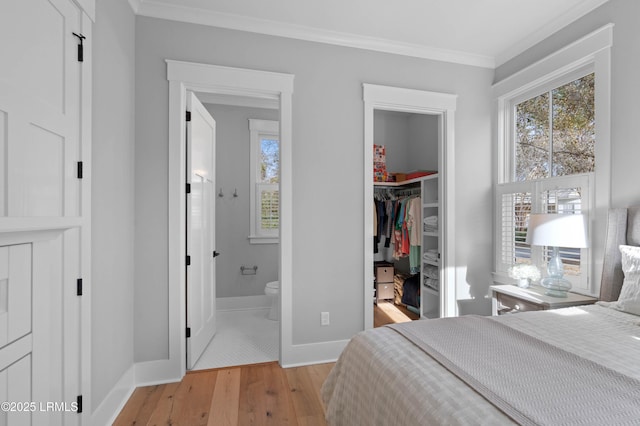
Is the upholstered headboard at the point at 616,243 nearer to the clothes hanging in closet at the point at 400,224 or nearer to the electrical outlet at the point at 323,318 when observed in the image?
the clothes hanging in closet at the point at 400,224

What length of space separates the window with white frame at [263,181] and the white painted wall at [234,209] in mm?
78

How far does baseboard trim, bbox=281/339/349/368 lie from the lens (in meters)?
2.56

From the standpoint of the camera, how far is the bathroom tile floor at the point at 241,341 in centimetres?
264

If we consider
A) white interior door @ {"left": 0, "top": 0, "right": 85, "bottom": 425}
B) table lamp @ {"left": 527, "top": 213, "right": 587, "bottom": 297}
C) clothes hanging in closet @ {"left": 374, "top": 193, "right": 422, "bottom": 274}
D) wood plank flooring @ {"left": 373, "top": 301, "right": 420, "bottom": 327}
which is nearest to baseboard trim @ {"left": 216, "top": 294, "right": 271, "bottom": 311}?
wood plank flooring @ {"left": 373, "top": 301, "right": 420, "bottom": 327}

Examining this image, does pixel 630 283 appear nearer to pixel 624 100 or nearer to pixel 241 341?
pixel 624 100

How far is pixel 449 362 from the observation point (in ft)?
3.67

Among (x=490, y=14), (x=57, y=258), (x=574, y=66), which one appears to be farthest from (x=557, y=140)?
(x=57, y=258)

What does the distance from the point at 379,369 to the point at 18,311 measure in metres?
1.37

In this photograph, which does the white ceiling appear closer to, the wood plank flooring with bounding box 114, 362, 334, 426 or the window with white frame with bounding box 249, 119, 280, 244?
the window with white frame with bounding box 249, 119, 280, 244

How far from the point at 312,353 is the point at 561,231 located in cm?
207

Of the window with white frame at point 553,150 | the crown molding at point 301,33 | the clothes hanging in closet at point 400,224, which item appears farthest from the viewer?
the clothes hanging in closet at point 400,224

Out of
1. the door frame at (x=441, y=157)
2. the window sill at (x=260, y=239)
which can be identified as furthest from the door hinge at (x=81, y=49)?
the window sill at (x=260, y=239)

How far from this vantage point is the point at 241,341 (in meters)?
3.04

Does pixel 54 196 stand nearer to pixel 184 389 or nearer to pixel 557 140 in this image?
Result: pixel 184 389
